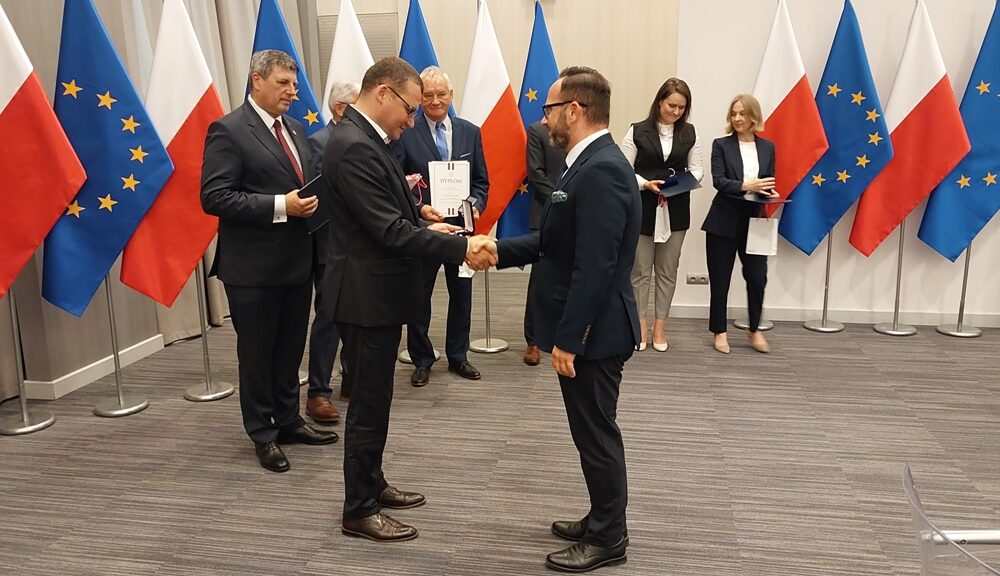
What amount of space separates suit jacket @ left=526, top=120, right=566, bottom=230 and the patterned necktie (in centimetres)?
54

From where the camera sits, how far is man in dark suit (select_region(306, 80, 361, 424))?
372cm

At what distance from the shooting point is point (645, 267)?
502cm

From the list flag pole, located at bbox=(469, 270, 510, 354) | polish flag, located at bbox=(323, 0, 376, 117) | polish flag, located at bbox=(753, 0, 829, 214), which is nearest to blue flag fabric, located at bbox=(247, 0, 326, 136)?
polish flag, located at bbox=(323, 0, 376, 117)

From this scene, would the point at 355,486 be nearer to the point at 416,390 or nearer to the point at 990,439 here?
the point at 416,390

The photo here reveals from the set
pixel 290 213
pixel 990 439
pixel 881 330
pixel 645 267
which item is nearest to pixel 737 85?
pixel 645 267

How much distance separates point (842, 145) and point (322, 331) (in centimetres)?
364

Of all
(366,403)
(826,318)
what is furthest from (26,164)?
(826,318)

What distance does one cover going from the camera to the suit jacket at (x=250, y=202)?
3.13m

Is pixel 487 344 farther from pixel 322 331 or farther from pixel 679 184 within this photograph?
pixel 679 184

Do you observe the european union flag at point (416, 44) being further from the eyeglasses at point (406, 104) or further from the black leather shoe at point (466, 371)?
the eyeglasses at point (406, 104)

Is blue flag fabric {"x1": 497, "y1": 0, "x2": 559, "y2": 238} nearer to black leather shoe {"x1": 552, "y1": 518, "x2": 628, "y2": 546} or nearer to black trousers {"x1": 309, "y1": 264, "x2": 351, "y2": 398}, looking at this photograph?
black trousers {"x1": 309, "y1": 264, "x2": 351, "y2": 398}

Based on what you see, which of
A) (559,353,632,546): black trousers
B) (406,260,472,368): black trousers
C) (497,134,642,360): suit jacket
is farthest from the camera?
(406,260,472,368): black trousers

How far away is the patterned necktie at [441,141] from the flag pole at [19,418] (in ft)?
7.57

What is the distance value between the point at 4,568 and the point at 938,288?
5.72 metres
